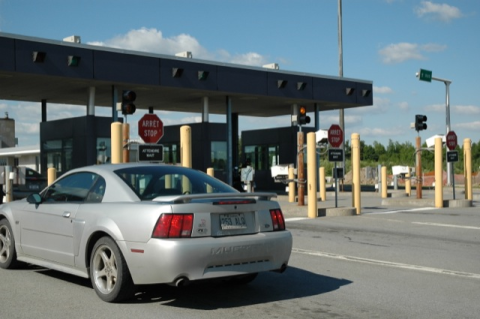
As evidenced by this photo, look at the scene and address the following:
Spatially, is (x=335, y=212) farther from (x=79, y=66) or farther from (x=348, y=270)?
(x=79, y=66)

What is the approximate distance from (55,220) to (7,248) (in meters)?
1.61

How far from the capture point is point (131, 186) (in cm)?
744

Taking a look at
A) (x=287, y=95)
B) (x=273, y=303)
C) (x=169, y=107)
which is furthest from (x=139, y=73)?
(x=273, y=303)

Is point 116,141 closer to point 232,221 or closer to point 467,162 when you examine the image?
point 232,221

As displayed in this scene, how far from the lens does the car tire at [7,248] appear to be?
29.5ft

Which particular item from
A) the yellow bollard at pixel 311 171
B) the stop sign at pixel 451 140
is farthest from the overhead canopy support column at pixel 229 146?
the yellow bollard at pixel 311 171

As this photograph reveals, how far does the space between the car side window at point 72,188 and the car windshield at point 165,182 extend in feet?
1.47

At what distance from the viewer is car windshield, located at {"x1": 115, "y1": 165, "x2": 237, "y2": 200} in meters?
7.51

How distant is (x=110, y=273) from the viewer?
23.2 feet

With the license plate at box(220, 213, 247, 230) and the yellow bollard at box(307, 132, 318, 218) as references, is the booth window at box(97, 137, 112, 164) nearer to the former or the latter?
the yellow bollard at box(307, 132, 318, 218)

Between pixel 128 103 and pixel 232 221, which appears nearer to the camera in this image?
pixel 232 221

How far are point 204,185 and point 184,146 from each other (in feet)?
29.3

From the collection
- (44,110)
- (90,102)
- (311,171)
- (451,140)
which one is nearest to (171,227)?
(311,171)

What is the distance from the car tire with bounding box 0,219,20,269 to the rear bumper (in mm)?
2787
